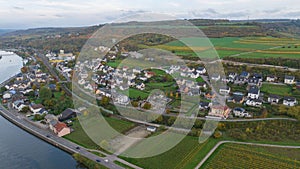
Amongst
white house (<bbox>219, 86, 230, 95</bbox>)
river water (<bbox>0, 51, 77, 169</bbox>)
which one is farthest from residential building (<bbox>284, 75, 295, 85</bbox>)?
river water (<bbox>0, 51, 77, 169</bbox>)

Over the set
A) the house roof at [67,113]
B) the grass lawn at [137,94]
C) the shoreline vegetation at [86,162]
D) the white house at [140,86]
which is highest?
the white house at [140,86]

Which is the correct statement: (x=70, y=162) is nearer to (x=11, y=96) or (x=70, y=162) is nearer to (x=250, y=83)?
(x=11, y=96)

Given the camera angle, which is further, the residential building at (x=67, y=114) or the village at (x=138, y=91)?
the village at (x=138, y=91)

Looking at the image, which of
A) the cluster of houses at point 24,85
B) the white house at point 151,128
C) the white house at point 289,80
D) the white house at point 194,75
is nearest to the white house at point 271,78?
the white house at point 289,80

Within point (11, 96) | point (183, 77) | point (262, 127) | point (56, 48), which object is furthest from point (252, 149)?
point (56, 48)

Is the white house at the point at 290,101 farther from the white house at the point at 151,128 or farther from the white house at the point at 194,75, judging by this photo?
the white house at the point at 151,128

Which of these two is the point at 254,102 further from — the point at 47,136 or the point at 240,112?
the point at 47,136

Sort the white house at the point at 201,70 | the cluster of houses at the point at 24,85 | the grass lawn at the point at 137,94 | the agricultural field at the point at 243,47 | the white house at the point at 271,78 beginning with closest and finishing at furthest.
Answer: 1. the grass lawn at the point at 137,94
2. the cluster of houses at the point at 24,85
3. the white house at the point at 271,78
4. the white house at the point at 201,70
5. the agricultural field at the point at 243,47
